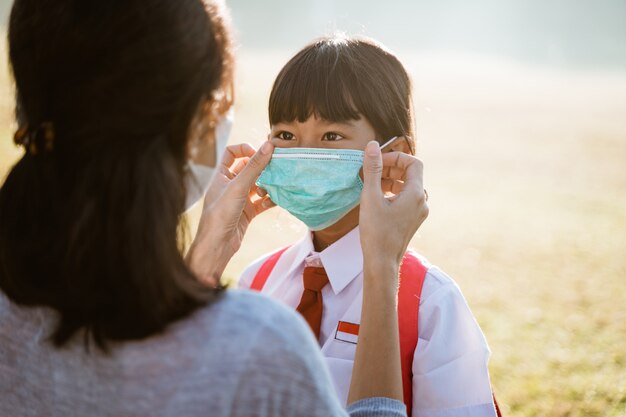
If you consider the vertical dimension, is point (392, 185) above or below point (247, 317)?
below

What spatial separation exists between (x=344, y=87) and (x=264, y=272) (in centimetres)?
84


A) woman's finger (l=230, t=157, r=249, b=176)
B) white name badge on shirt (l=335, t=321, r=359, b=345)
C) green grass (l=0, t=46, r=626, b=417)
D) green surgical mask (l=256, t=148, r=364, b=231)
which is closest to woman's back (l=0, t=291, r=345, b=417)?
green grass (l=0, t=46, r=626, b=417)

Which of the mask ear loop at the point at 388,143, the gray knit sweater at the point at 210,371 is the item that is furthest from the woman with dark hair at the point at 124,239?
the mask ear loop at the point at 388,143

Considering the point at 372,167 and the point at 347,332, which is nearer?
the point at 372,167

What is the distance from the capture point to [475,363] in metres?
1.99

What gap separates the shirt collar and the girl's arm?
433mm

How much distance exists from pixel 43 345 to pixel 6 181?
347mm

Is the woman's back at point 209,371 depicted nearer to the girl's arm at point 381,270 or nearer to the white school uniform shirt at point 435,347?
the girl's arm at point 381,270

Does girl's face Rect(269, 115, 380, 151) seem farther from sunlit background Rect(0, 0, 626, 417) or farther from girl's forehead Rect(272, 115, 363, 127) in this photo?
sunlit background Rect(0, 0, 626, 417)

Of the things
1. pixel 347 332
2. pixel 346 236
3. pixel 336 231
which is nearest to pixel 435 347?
pixel 347 332

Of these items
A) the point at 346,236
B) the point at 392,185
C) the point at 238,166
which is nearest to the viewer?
the point at 392,185

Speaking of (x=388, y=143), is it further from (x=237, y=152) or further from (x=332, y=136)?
(x=237, y=152)

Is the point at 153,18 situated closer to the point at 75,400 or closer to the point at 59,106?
the point at 59,106

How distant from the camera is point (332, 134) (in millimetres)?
2359
